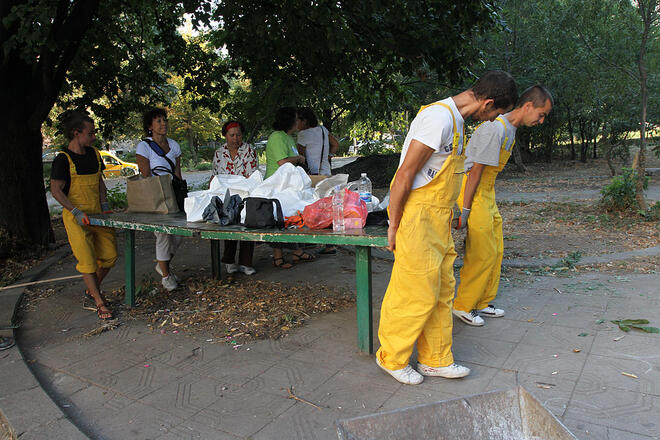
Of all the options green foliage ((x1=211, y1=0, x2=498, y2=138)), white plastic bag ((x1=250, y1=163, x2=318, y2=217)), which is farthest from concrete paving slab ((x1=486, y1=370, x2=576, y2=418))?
green foliage ((x1=211, y1=0, x2=498, y2=138))

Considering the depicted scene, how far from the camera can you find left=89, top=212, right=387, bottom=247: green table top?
324cm

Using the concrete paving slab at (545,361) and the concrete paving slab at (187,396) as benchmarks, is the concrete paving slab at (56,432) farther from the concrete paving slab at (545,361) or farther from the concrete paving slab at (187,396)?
the concrete paving slab at (545,361)

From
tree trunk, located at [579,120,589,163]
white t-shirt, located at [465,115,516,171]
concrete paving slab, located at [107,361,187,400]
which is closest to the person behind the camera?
concrete paving slab, located at [107,361,187,400]

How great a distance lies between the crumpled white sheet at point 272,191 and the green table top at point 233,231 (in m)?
0.16

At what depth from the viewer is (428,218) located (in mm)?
2943

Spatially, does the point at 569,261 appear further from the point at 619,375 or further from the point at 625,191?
the point at 625,191

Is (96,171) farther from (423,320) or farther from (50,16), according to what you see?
(423,320)

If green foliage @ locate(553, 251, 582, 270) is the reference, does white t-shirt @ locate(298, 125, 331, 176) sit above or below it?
above

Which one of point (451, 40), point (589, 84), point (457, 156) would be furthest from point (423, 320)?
point (589, 84)

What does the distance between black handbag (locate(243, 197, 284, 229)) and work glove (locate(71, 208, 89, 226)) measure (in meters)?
1.63

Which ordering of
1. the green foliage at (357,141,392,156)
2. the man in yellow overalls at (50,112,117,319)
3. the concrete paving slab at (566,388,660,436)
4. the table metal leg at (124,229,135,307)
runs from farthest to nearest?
the green foliage at (357,141,392,156)
the table metal leg at (124,229,135,307)
the man in yellow overalls at (50,112,117,319)
the concrete paving slab at (566,388,660,436)

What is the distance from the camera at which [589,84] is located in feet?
38.2

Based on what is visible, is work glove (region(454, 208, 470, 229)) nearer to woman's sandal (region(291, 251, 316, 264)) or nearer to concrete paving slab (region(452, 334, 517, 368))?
concrete paving slab (region(452, 334, 517, 368))

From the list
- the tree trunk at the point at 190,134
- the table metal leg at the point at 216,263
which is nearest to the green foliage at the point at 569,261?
the table metal leg at the point at 216,263
